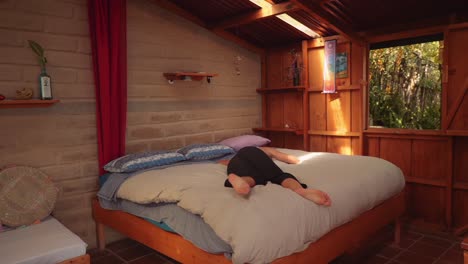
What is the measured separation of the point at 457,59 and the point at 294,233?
2.54 m

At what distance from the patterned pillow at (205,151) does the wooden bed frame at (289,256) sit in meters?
0.84

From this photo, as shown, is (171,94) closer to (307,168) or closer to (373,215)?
(307,168)

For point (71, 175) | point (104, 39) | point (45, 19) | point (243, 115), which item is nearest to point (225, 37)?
point (243, 115)

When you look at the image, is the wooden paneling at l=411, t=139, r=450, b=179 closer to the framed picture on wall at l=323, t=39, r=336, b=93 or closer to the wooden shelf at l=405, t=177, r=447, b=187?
the wooden shelf at l=405, t=177, r=447, b=187

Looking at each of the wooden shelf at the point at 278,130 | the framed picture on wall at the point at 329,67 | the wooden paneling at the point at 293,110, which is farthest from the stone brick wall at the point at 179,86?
the framed picture on wall at the point at 329,67

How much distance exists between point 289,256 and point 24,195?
1963 mm

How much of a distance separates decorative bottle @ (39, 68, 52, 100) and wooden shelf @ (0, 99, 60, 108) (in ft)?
0.19

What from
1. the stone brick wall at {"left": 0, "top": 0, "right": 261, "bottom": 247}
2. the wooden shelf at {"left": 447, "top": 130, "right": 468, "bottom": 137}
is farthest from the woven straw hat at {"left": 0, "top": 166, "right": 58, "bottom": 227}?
the wooden shelf at {"left": 447, "top": 130, "right": 468, "bottom": 137}

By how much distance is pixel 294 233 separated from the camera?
75.0 inches

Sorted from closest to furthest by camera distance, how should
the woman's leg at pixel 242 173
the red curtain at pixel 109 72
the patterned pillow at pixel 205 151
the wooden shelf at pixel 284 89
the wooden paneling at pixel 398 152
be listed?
the woman's leg at pixel 242 173, the red curtain at pixel 109 72, the patterned pillow at pixel 205 151, the wooden paneling at pixel 398 152, the wooden shelf at pixel 284 89

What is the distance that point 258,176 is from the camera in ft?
8.43

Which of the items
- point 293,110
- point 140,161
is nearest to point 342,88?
point 293,110

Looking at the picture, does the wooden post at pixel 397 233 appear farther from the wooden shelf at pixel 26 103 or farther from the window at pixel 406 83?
the wooden shelf at pixel 26 103

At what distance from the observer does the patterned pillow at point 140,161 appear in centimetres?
292
